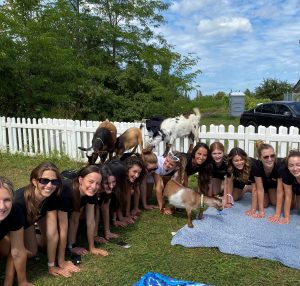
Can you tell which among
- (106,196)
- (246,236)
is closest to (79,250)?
(106,196)

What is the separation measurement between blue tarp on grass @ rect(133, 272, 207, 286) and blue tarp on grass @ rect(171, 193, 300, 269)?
3.12 feet

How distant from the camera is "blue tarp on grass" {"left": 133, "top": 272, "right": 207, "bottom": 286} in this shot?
3.34 meters

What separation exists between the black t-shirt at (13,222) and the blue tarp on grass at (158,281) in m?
1.22

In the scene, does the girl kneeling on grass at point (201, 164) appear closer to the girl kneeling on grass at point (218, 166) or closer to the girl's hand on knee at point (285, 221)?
the girl kneeling on grass at point (218, 166)

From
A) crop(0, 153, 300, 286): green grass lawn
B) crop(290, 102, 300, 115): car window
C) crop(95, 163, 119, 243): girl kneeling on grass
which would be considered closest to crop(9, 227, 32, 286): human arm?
crop(0, 153, 300, 286): green grass lawn

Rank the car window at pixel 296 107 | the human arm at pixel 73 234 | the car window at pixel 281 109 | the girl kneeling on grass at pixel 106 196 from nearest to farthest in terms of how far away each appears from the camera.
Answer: the human arm at pixel 73 234
the girl kneeling on grass at pixel 106 196
the car window at pixel 296 107
the car window at pixel 281 109

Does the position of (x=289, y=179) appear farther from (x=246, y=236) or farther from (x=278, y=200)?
(x=246, y=236)

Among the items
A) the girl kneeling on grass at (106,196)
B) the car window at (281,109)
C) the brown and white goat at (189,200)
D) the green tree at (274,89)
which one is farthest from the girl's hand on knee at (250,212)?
the green tree at (274,89)

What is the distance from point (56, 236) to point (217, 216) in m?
2.49

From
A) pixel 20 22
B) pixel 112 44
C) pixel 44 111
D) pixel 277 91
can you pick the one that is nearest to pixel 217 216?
pixel 44 111

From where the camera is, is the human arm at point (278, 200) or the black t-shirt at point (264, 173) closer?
the human arm at point (278, 200)

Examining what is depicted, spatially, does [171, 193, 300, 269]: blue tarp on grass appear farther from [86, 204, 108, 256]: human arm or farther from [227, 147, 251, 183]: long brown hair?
[86, 204, 108, 256]: human arm

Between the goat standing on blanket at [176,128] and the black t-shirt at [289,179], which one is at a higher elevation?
the goat standing on blanket at [176,128]

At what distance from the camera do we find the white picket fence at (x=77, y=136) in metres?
7.48
